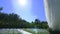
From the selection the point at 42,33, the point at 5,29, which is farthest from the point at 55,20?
the point at 5,29

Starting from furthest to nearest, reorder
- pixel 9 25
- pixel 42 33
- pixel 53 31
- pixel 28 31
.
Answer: pixel 9 25 → pixel 28 31 → pixel 42 33 → pixel 53 31

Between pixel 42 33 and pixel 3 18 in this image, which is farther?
pixel 3 18

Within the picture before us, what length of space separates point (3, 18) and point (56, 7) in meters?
1.88

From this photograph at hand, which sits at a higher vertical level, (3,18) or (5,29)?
(3,18)

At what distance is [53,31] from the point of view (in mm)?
Result: 811

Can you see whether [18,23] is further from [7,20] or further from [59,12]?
[59,12]

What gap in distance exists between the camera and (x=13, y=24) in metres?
2.54

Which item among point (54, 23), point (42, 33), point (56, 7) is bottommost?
point (42, 33)

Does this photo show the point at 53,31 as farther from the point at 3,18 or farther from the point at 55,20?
the point at 3,18

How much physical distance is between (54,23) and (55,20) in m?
0.02

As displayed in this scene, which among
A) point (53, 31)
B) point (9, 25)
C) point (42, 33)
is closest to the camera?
point (53, 31)

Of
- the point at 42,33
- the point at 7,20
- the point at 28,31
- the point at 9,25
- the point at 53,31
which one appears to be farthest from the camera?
the point at 7,20

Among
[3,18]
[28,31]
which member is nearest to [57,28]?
[28,31]

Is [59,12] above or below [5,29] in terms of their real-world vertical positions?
above
